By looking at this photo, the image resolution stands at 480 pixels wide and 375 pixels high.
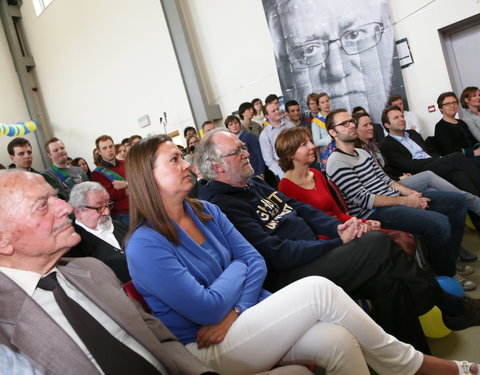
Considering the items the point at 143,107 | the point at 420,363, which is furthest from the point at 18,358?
the point at 143,107

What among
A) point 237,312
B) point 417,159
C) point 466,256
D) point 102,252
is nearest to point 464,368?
point 237,312

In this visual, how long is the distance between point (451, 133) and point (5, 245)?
418 centimetres

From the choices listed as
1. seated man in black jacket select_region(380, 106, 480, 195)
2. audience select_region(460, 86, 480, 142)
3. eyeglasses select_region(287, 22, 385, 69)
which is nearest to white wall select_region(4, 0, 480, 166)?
eyeglasses select_region(287, 22, 385, 69)

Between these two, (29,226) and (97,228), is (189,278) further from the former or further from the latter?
(97,228)

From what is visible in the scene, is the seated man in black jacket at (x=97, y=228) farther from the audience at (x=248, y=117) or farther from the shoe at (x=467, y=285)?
the audience at (x=248, y=117)

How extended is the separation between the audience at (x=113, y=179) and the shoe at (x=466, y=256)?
8.96 ft

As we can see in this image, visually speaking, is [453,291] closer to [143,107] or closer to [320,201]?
[320,201]

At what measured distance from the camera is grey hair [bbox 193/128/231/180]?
6.72ft

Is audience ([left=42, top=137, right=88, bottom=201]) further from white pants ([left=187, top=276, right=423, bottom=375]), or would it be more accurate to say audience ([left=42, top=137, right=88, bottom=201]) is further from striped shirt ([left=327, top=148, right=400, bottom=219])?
white pants ([left=187, top=276, right=423, bottom=375])

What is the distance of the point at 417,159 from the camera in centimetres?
353

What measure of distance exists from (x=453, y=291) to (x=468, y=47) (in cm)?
436

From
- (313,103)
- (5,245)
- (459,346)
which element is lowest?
(459,346)

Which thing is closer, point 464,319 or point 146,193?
point 146,193

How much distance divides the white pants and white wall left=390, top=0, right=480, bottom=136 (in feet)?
15.1
